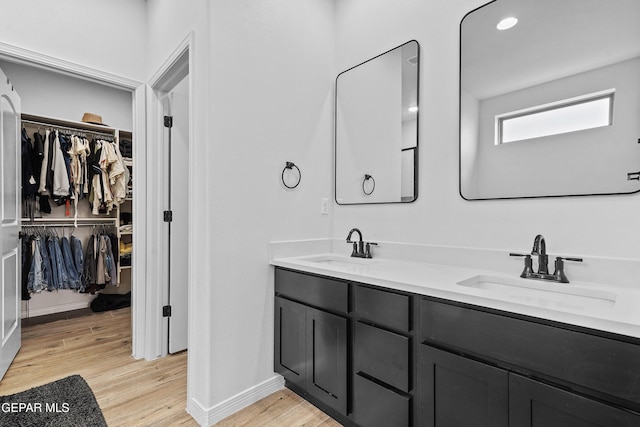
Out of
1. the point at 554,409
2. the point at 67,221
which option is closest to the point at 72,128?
the point at 67,221

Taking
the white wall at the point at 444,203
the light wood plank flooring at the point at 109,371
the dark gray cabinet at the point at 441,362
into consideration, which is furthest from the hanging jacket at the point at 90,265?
the white wall at the point at 444,203

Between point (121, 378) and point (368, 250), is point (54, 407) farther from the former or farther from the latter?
point (368, 250)

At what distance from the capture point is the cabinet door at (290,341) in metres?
1.82

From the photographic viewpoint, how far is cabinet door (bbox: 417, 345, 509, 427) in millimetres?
1079

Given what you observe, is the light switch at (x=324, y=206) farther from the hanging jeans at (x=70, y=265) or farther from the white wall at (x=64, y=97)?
the white wall at (x=64, y=97)

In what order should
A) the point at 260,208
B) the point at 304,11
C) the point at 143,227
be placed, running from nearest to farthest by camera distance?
the point at 260,208, the point at 304,11, the point at 143,227

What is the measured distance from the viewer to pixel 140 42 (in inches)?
101

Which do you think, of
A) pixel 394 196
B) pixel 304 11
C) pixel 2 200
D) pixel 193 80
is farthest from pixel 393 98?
pixel 2 200

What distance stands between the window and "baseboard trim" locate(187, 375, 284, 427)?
1.92m

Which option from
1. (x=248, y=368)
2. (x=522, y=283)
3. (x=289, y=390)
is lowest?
(x=289, y=390)

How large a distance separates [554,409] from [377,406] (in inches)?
28.1

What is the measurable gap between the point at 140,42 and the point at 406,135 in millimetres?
2235

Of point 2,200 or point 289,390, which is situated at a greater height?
point 2,200

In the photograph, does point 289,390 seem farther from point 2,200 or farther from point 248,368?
point 2,200
